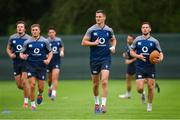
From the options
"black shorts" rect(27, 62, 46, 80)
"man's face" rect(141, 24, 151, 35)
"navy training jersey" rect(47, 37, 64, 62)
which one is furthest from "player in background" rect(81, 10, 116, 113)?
"navy training jersey" rect(47, 37, 64, 62)

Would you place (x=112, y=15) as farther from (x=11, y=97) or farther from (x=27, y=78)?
(x=27, y=78)

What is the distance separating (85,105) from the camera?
2356cm

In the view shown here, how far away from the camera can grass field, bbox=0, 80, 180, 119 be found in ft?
66.1

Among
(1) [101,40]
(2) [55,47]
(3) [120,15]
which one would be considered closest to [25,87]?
(1) [101,40]

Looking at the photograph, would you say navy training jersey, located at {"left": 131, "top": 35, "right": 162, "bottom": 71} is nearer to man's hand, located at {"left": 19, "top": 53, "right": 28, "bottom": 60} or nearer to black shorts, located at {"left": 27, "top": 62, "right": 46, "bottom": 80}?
black shorts, located at {"left": 27, "top": 62, "right": 46, "bottom": 80}

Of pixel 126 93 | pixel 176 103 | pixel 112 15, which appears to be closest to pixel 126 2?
pixel 112 15

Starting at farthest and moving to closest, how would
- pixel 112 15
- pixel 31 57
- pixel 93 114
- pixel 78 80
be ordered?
pixel 112 15, pixel 78 80, pixel 31 57, pixel 93 114

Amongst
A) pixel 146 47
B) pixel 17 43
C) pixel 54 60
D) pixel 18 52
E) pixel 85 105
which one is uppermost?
pixel 17 43

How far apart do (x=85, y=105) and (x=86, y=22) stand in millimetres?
19407

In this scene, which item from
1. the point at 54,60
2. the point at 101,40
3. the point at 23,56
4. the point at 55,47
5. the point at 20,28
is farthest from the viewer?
the point at 55,47

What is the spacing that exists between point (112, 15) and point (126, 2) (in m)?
1.06

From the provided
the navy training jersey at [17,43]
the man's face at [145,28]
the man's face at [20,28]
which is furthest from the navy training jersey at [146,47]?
the navy training jersey at [17,43]

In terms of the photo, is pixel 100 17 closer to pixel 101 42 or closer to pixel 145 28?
pixel 101 42

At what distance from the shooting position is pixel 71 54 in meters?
36.3
